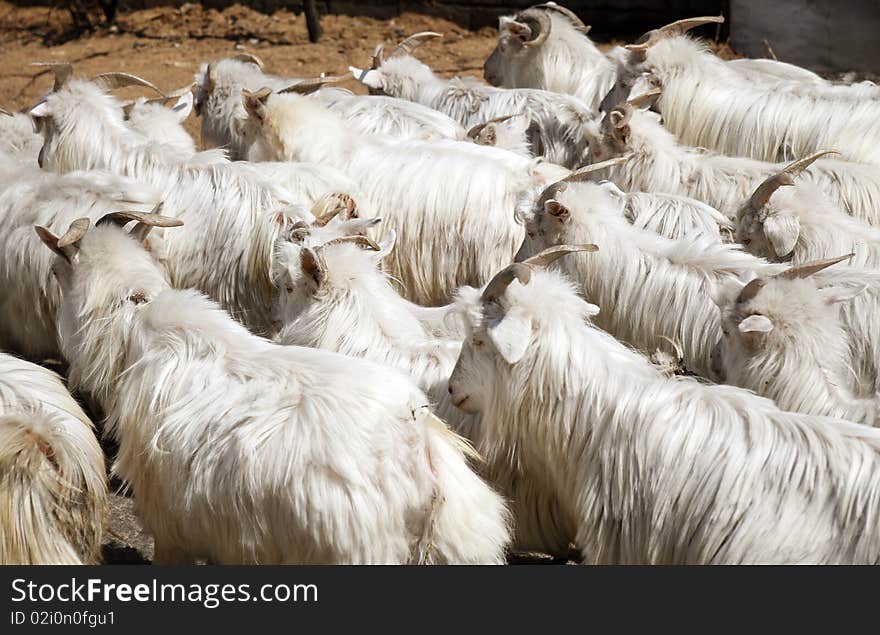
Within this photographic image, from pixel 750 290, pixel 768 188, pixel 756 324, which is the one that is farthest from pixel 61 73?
pixel 756 324

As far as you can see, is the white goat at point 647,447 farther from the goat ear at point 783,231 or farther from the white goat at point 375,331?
the goat ear at point 783,231

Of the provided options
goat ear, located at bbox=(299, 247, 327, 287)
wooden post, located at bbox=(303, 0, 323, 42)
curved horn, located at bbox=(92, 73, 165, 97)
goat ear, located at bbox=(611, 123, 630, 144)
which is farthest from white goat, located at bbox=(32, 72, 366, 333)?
wooden post, located at bbox=(303, 0, 323, 42)

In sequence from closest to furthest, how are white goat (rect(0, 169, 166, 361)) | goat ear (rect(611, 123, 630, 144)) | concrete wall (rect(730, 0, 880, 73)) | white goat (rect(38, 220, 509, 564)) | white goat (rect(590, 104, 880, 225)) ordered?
white goat (rect(38, 220, 509, 564)) < white goat (rect(0, 169, 166, 361)) < white goat (rect(590, 104, 880, 225)) < goat ear (rect(611, 123, 630, 144)) < concrete wall (rect(730, 0, 880, 73))

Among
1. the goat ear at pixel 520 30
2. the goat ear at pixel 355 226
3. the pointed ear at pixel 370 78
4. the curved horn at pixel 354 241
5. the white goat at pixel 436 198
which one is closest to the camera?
the curved horn at pixel 354 241

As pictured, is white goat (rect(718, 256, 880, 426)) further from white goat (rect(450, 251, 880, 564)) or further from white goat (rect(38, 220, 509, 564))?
white goat (rect(38, 220, 509, 564))

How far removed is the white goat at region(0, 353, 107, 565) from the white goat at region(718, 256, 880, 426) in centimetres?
235

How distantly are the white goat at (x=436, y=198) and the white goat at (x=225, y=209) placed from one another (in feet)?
0.81

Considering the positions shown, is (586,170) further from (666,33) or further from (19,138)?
(19,138)

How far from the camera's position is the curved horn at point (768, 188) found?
199 inches

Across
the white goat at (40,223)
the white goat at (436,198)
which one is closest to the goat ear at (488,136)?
the white goat at (436,198)

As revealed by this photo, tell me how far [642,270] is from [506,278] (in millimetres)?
1113

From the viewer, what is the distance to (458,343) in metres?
4.63

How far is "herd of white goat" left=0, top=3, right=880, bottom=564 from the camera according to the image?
358 cm

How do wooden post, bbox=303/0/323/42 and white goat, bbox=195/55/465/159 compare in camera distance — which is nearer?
white goat, bbox=195/55/465/159
